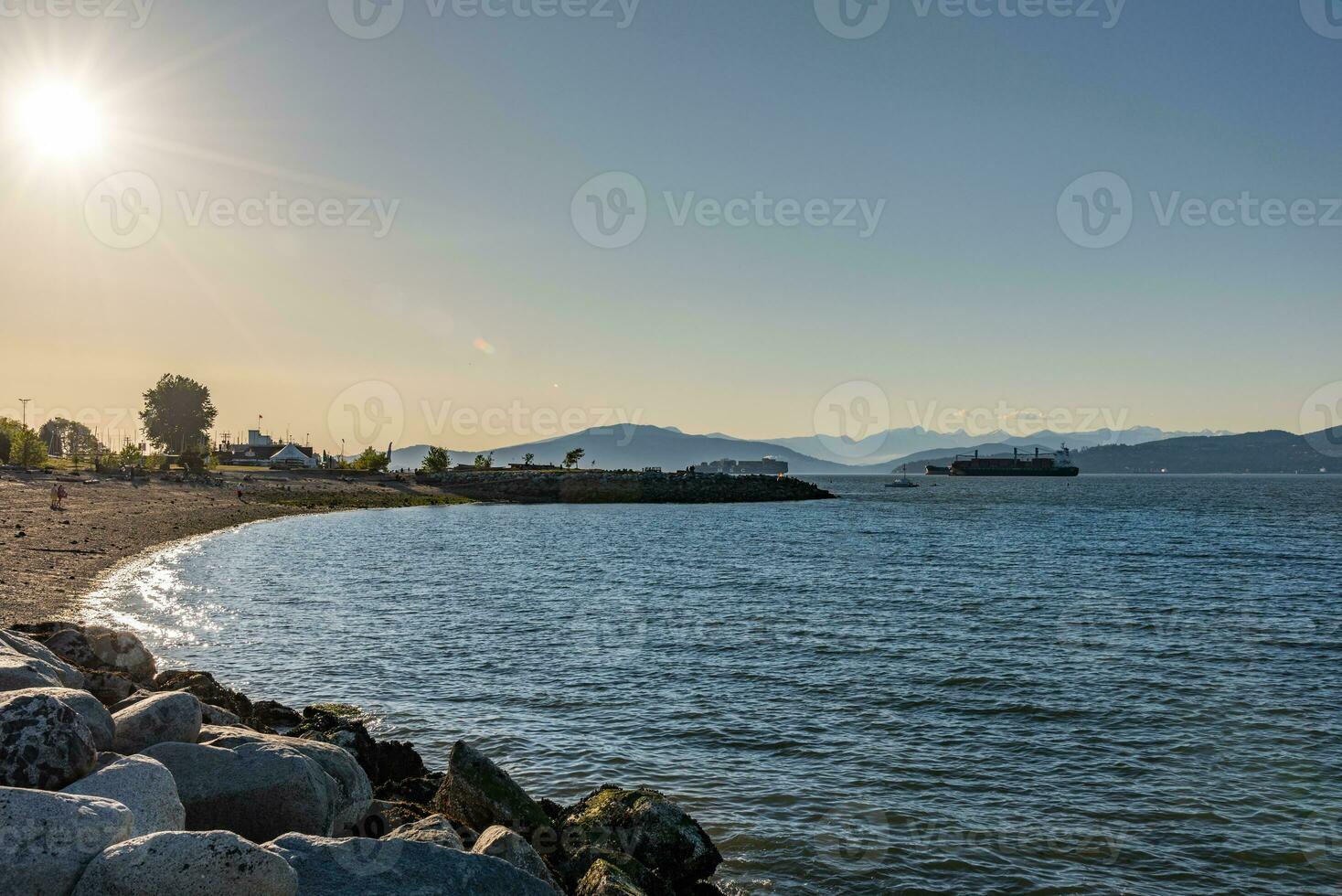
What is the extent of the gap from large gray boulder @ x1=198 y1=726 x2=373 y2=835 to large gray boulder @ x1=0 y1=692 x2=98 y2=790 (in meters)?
2.14

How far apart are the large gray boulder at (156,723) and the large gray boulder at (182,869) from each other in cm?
397

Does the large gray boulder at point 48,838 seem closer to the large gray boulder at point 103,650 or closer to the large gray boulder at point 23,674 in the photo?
the large gray boulder at point 23,674

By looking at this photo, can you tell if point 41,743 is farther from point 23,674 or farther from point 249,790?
point 23,674

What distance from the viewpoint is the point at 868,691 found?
21.3 meters

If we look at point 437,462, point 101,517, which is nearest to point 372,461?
point 437,462

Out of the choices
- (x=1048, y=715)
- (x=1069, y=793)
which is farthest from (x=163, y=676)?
(x=1048, y=715)

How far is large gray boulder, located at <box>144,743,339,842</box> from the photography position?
9.16 metres

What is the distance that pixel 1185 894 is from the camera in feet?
37.0

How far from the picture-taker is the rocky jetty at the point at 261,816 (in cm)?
643

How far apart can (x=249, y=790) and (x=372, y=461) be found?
17137 cm

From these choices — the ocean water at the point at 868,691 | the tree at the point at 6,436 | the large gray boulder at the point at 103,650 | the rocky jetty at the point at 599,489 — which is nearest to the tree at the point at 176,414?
the tree at the point at 6,436

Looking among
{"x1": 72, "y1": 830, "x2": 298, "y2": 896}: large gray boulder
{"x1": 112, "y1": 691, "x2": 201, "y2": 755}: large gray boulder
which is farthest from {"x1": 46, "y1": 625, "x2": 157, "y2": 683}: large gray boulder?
{"x1": 72, "y1": 830, "x2": 298, "y2": 896}: large gray boulder

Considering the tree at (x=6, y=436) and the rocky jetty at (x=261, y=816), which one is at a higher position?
the tree at (x=6, y=436)

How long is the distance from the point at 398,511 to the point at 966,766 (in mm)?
100594
